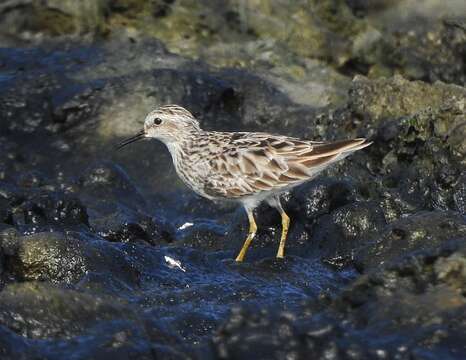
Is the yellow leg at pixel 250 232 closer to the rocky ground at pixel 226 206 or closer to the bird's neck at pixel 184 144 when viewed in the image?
the rocky ground at pixel 226 206

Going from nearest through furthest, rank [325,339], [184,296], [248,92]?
1. [325,339]
2. [184,296]
3. [248,92]

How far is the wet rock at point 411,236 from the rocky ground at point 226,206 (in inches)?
0.7

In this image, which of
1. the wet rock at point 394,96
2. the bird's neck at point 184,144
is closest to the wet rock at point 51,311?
the bird's neck at point 184,144

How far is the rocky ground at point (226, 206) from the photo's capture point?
6633 millimetres

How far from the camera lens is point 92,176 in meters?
11.7

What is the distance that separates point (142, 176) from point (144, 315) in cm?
547

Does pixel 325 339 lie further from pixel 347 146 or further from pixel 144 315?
pixel 347 146

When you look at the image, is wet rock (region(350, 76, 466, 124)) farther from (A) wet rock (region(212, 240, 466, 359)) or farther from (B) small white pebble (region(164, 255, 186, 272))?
(A) wet rock (region(212, 240, 466, 359))

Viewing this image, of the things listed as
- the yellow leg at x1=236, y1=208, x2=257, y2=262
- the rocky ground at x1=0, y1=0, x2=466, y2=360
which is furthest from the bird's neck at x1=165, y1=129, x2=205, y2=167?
the yellow leg at x1=236, y1=208, x2=257, y2=262

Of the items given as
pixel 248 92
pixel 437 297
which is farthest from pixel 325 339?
pixel 248 92

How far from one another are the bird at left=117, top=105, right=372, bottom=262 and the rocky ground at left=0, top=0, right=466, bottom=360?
441 mm

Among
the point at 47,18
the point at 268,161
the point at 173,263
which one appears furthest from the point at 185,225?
the point at 47,18

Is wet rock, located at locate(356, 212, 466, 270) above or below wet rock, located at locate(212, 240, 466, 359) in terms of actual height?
below

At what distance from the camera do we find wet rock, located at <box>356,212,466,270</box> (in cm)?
832
